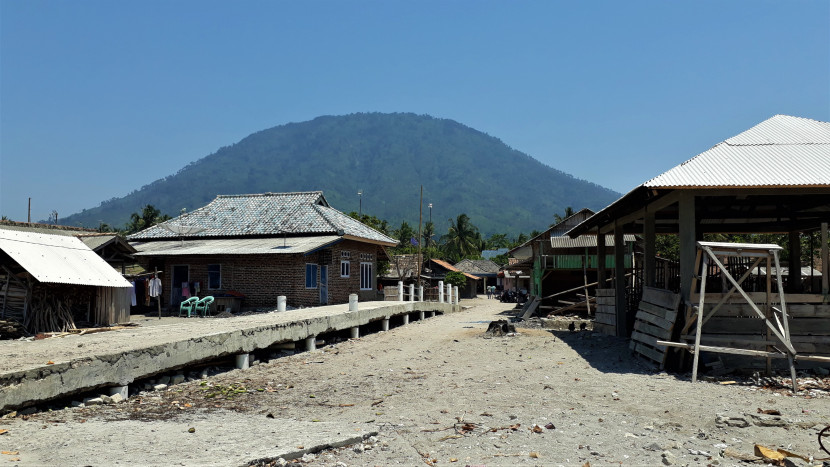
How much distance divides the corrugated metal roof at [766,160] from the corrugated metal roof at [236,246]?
47.1ft

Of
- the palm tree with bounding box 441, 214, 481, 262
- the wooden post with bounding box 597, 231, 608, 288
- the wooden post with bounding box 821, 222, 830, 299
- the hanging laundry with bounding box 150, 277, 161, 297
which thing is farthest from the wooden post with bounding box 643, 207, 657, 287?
the palm tree with bounding box 441, 214, 481, 262

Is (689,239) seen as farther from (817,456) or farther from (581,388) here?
(817,456)

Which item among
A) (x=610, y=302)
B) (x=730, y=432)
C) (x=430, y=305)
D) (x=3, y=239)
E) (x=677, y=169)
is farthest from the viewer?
(x=430, y=305)

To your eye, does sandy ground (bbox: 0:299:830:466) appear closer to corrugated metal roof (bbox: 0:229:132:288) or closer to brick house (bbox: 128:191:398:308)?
corrugated metal roof (bbox: 0:229:132:288)

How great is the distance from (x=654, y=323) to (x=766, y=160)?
3793 mm

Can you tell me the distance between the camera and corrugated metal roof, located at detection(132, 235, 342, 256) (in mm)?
23531

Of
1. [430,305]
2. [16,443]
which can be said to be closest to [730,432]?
[16,443]

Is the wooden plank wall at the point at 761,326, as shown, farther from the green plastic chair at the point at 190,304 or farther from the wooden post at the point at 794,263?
the green plastic chair at the point at 190,304

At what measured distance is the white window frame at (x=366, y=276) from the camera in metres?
30.1

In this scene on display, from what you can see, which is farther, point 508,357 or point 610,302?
point 610,302

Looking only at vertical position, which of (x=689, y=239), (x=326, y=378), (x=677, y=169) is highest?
(x=677, y=169)

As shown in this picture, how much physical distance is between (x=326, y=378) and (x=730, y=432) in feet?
20.4

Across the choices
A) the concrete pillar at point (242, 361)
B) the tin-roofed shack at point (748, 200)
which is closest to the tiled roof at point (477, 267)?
the tin-roofed shack at point (748, 200)

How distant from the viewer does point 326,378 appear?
34.7 ft
